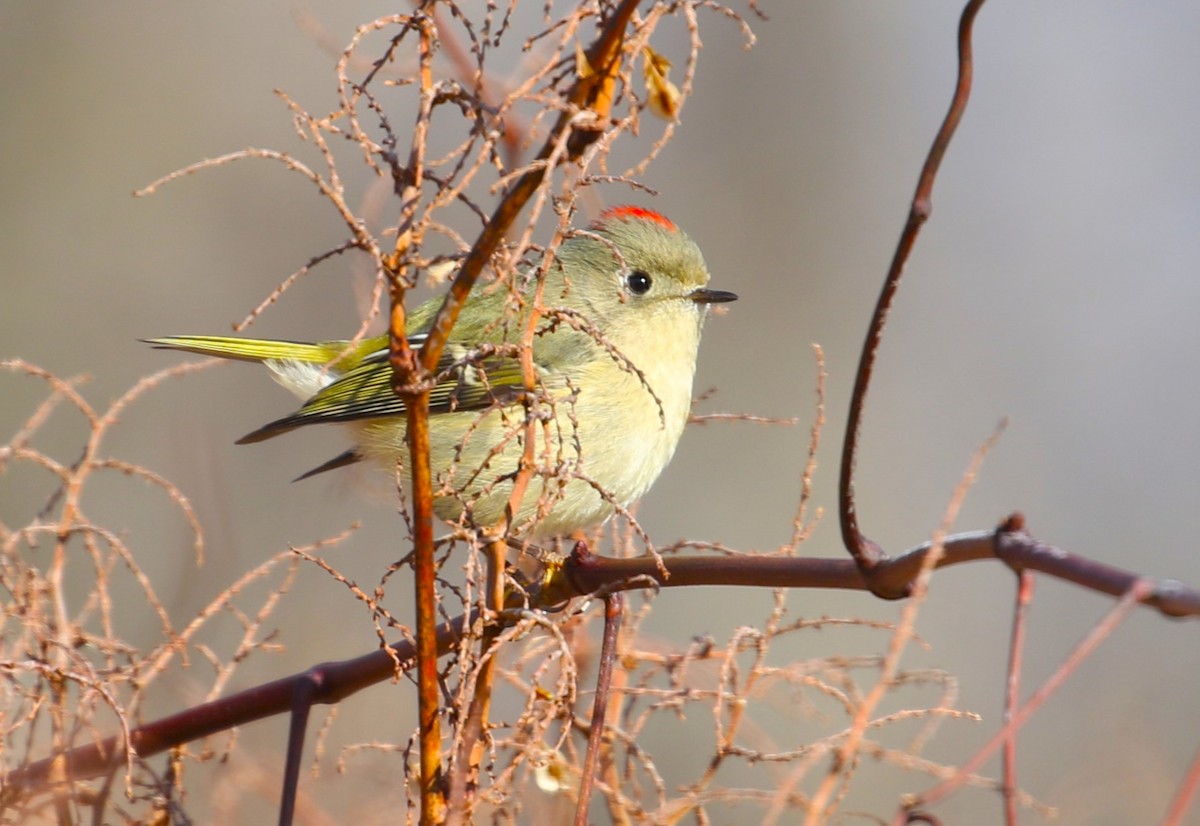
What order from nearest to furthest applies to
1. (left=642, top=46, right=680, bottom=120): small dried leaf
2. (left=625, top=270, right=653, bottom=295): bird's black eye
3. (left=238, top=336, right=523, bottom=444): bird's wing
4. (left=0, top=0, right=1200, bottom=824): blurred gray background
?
(left=642, top=46, right=680, bottom=120): small dried leaf, (left=238, top=336, right=523, bottom=444): bird's wing, (left=625, top=270, right=653, bottom=295): bird's black eye, (left=0, top=0, right=1200, bottom=824): blurred gray background

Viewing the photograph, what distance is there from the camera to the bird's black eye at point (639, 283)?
222 cm

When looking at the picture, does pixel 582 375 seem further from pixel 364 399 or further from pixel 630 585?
pixel 630 585

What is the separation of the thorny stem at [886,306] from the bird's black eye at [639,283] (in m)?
1.40

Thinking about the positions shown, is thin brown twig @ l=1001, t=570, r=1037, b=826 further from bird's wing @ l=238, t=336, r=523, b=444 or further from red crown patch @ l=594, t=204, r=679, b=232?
red crown patch @ l=594, t=204, r=679, b=232

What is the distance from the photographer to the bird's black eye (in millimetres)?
2219

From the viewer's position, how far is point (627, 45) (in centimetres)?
92

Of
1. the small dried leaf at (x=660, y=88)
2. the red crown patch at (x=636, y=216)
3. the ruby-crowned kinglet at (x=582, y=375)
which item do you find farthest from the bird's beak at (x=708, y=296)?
the small dried leaf at (x=660, y=88)

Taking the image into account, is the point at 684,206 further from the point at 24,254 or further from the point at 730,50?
the point at 24,254

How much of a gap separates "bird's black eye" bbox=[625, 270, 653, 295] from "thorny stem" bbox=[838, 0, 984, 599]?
4.60ft

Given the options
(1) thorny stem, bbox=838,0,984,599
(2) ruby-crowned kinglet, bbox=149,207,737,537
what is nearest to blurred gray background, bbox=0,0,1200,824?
(2) ruby-crowned kinglet, bbox=149,207,737,537

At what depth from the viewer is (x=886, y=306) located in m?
0.78

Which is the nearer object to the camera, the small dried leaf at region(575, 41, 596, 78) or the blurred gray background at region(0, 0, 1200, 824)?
the small dried leaf at region(575, 41, 596, 78)

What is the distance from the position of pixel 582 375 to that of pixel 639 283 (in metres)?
0.28

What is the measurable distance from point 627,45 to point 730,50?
3.94 m
